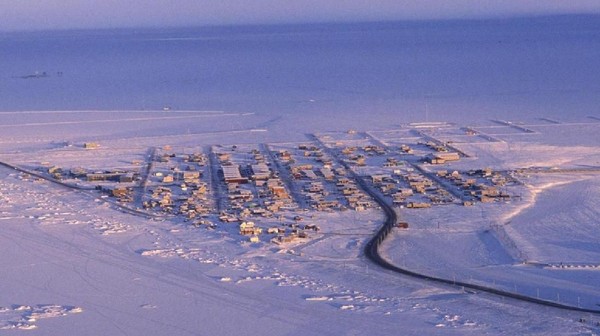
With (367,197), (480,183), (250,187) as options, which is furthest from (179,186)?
(480,183)

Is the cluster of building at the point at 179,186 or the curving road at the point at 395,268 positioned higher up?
the cluster of building at the point at 179,186

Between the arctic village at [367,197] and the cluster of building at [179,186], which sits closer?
the arctic village at [367,197]

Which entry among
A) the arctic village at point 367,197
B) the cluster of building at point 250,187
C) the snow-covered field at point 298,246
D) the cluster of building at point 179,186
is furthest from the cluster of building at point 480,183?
the cluster of building at point 179,186

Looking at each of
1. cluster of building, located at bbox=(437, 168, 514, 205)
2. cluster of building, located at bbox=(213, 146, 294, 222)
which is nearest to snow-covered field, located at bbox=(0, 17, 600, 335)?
cluster of building, located at bbox=(437, 168, 514, 205)

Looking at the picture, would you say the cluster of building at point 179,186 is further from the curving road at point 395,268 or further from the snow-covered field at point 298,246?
the curving road at point 395,268

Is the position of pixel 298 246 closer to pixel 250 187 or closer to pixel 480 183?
pixel 250 187

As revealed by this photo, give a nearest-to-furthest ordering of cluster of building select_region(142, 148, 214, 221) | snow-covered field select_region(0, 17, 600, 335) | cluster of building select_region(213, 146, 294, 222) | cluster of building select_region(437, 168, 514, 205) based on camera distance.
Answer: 1. snow-covered field select_region(0, 17, 600, 335)
2. cluster of building select_region(213, 146, 294, 222)
3. cluster of building select_region(142, 148, 214, 221)
4. cluster of building select_region(437, 168, 514, 205)

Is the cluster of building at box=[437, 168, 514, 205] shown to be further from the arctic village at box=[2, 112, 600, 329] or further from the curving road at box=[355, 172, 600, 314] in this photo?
the curving road at box=[355, 172, 600, 314]

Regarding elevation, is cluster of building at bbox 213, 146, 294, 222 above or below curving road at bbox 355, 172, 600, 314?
above

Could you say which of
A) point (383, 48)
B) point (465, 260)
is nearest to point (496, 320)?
point (465, 260)
